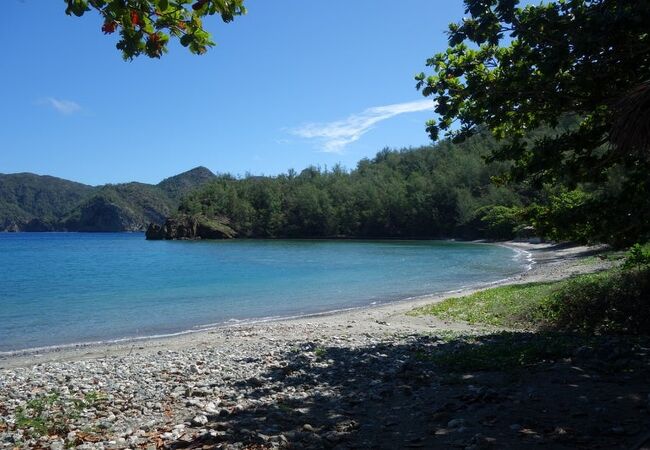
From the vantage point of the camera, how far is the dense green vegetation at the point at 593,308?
12.7 metres

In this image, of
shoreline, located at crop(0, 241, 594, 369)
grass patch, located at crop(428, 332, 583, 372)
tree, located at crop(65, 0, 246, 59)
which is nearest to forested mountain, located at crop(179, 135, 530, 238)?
shoreline, located at crop(0, 241, 594, 369)

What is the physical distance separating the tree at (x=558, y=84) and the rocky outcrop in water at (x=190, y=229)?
457ft

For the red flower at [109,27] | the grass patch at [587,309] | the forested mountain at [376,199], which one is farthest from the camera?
the forested mountain at [376,199]

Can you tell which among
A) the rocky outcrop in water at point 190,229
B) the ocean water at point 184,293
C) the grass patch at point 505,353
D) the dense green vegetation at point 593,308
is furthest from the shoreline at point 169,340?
the rocky outcrop in water at point 190,229

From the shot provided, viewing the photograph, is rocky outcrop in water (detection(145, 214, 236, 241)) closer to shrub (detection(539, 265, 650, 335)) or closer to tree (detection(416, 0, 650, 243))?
shrub (detection(539, 265, 650, 335))

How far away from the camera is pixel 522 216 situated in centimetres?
1169

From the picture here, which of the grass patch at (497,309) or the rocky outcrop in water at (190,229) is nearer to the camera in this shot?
the grass patch at (497,309)

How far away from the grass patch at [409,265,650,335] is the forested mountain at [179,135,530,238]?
265ft

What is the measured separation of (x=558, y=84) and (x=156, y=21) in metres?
7.42

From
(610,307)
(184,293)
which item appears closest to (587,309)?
(610,307)

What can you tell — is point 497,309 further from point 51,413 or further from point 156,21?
point 156,21

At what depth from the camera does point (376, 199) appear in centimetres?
14075

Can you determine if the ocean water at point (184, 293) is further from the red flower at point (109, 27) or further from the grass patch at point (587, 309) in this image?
the red flower at point (109, 27)

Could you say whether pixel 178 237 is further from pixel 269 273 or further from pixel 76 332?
pixel 76 332
